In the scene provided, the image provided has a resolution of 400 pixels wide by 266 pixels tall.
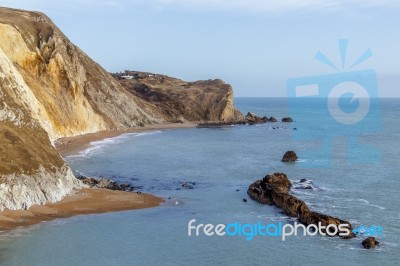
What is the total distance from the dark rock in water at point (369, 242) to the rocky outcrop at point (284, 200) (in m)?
1.92

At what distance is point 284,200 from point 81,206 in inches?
709

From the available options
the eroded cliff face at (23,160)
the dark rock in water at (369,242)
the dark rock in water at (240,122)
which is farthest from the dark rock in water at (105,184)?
the dark rock in water at (240,122)

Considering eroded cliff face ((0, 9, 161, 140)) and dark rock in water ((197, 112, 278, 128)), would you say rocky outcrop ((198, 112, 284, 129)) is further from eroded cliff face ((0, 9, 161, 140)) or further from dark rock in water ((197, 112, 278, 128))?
eroded cliff face ((0, 9, 161, 140))

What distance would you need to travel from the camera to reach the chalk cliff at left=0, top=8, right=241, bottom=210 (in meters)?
41.0

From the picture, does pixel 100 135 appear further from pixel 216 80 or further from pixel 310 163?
pixel 216 80

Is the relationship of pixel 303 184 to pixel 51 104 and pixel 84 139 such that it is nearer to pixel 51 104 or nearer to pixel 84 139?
pixel 84 139

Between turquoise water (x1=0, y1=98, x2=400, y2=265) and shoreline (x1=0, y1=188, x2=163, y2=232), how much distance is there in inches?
44.4

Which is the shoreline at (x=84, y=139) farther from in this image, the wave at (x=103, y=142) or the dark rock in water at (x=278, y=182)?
the dark rock in water at (x=278, y=182)

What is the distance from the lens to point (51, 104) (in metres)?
82.9

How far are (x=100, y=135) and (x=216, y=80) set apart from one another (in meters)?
76.8

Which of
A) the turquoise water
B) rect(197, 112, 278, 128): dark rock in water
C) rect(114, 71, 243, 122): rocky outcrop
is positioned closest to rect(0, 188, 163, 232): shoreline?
the turquoise water

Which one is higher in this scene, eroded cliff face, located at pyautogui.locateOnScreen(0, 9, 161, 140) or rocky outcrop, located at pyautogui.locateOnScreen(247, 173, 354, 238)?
eroded cliff face, located at pyautogui.locateOnScreen(0, 9, 161, 140)

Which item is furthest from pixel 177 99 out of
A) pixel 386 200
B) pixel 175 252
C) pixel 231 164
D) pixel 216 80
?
pixel 175 252

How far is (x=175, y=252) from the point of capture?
107 feet
